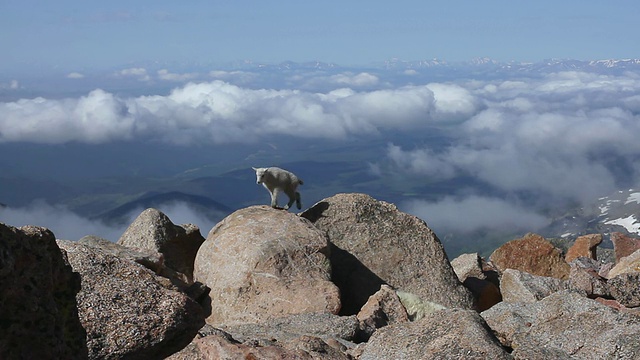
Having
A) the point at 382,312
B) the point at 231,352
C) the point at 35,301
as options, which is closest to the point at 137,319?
the point at 231,352

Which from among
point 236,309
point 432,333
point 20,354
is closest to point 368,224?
point 236,309

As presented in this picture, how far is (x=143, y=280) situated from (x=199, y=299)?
28.8ft

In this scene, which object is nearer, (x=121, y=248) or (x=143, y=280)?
(x=143, y=280)

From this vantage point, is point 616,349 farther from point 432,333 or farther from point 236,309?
point 236,309

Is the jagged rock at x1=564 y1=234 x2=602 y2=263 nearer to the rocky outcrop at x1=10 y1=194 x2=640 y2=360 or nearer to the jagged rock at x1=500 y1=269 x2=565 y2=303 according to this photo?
the rocky outcrop at x1=10 y1=194 x2=640 y2=360

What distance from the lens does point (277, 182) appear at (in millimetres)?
26172

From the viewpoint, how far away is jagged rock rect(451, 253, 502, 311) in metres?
22.4

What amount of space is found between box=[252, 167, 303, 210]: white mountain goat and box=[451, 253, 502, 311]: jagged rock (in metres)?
7.20

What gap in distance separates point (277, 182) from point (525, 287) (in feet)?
34.3

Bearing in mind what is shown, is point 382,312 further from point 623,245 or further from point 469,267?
point 623,245

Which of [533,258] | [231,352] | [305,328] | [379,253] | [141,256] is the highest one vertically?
[231,352]

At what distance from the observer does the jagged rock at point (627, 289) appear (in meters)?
17.8

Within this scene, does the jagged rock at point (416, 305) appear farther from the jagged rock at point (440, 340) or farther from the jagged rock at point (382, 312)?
the jagged rock at point (440, 340)

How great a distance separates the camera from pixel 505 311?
1548 centimetres
